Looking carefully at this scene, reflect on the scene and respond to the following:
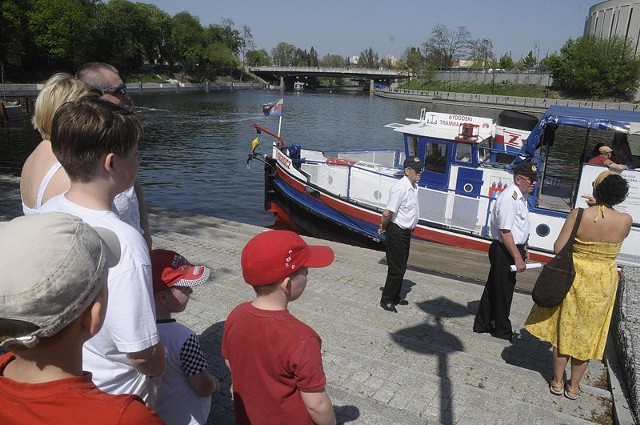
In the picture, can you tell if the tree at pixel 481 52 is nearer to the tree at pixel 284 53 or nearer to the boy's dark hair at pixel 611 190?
the tree at pixel 284 53

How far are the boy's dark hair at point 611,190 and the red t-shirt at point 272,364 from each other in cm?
295

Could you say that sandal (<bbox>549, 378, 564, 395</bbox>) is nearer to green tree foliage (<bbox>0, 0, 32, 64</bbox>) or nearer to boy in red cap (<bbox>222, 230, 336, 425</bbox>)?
boy in red cap (<bbox>222, 230, 336, 425</bbox>)

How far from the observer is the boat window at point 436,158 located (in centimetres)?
1186

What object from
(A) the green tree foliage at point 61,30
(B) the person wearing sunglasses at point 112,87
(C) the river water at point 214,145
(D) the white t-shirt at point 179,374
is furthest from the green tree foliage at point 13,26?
(D) the white t-shirt at point 179,374

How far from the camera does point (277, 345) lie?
2205 mm

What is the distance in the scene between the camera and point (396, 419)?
141 inches

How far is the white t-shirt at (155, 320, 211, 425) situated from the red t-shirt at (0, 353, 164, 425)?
1.15 m

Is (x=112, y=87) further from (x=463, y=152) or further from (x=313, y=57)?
(x=313, y=57)

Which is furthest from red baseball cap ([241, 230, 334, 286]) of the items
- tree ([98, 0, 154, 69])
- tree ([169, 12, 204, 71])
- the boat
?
tree ([169, 12, 204, 71])

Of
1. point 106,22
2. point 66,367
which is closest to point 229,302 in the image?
point 66,367

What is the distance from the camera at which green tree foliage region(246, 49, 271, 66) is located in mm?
157375

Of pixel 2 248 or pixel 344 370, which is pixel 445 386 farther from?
pixel 2 248

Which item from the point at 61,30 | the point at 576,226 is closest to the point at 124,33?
the point at 61,30

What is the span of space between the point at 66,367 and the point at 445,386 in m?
3.41
